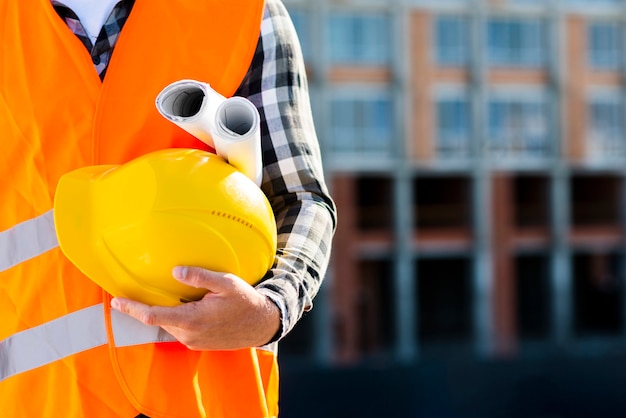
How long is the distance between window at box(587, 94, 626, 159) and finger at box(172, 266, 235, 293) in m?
22.6

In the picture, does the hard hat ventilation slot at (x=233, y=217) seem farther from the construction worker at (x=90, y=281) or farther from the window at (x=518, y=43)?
the window at (x=518, y=43)

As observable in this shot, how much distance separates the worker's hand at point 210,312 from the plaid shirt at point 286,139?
17 centimetres

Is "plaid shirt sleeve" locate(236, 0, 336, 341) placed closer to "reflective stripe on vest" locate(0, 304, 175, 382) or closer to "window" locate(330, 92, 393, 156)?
"reflective stripe on vest" locate(0, 304, 175, 382)

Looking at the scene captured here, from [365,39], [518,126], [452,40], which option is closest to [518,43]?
[452,40]

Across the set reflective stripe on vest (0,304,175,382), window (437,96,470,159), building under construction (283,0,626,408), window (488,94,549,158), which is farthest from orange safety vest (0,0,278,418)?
window (488,94,549,158)

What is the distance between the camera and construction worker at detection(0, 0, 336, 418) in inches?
50.5

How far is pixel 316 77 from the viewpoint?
66.9ft

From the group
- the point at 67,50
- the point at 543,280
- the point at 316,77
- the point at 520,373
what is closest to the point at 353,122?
the point at 316,77

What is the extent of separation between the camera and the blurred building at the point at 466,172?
68.5ft

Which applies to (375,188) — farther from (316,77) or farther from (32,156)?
(32,156)

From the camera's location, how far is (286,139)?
58.6 inches

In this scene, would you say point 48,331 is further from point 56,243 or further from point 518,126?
point 518,126

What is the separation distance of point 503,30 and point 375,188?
16.7 ft

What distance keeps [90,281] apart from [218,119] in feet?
1.03
